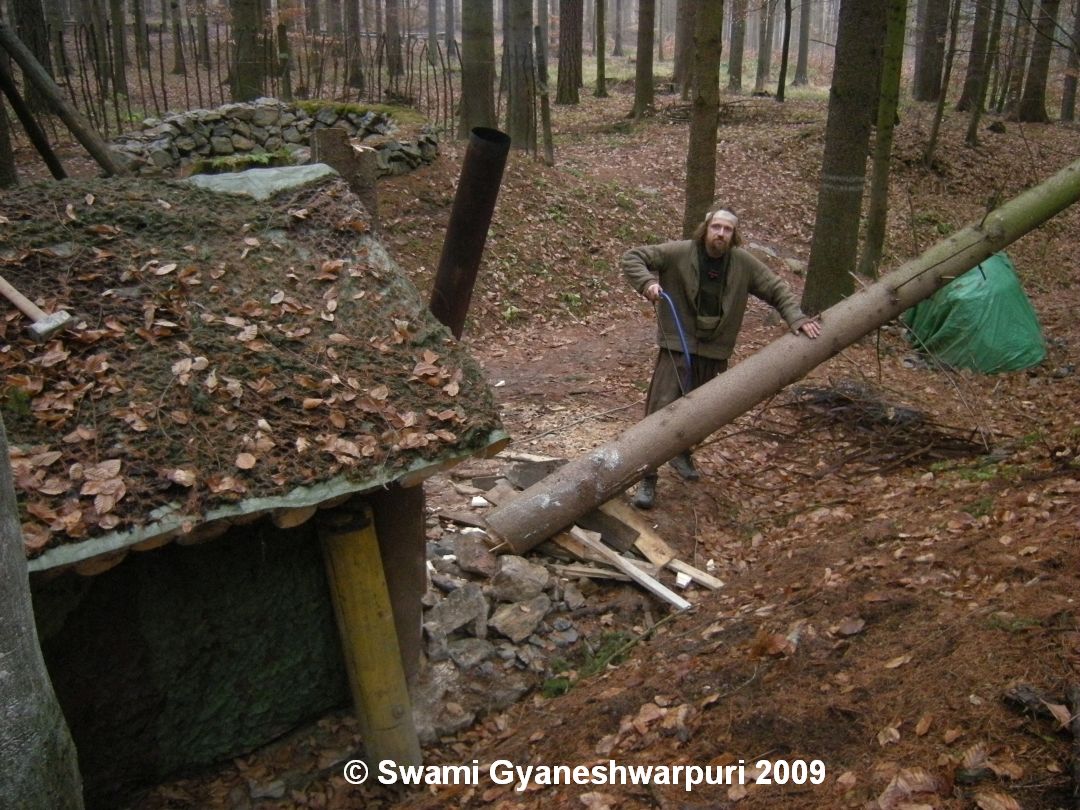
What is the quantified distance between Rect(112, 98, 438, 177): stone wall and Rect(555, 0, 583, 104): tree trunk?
9.11m

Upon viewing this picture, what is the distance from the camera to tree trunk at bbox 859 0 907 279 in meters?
10.2

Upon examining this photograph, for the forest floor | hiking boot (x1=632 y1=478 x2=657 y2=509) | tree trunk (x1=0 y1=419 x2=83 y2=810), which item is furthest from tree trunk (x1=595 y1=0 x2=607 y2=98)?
tree trunk (x1=0 y1=419 x2=83 y2=810)

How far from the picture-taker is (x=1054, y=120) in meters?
22.0

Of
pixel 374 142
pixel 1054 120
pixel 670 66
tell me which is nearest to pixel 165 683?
pixel 374 142

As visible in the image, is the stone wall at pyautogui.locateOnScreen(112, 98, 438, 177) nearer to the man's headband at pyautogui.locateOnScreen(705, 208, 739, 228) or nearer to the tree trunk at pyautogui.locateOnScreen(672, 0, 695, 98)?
the man's headband at pyautogui.locateOnScreen(705, 208, 739, 228)

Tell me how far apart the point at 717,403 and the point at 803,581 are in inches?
54.8

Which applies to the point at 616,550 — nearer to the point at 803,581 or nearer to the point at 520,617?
the point at 520,617

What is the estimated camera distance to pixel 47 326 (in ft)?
11.2

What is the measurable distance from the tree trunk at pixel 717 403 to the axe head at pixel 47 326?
8.81 ft

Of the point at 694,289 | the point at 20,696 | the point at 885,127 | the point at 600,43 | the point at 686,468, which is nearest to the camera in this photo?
the point at 20,696

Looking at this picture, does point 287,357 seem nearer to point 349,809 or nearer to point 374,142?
point 349,809

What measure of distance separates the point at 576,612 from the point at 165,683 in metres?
2.27

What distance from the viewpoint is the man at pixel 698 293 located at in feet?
19.0

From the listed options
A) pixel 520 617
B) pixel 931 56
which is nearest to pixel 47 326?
pixel 520 617
